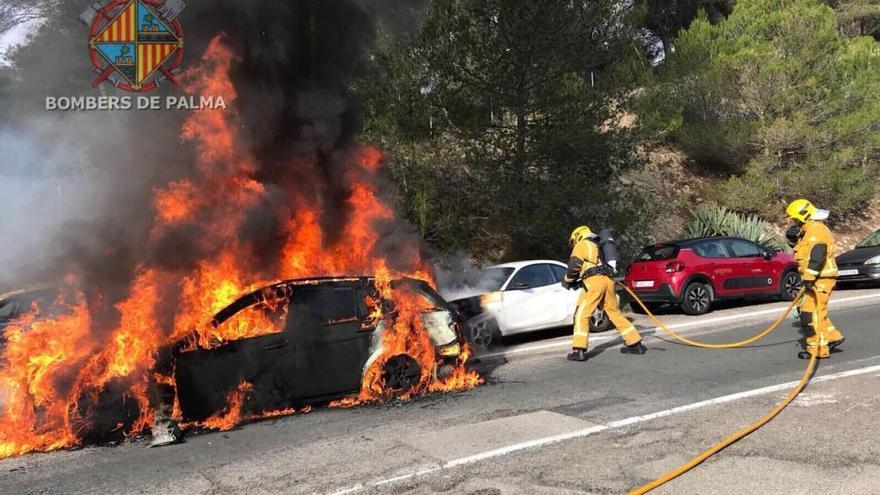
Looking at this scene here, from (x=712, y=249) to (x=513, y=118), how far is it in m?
4.58

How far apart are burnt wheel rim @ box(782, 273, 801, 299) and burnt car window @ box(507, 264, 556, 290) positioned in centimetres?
579

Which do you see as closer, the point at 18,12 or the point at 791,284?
the point at 18,12

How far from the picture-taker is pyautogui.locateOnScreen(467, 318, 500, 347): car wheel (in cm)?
875

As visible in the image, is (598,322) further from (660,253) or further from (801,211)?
(801,211)

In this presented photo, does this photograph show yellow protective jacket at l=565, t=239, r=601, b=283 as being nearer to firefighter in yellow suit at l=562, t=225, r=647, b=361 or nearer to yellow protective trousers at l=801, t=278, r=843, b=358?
firefighter in yellow suit at l=562, t=225, r=647, b=361

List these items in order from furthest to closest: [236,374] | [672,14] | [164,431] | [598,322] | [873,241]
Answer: [672,14], [873,241], [598,322], [236,374], [164,431]

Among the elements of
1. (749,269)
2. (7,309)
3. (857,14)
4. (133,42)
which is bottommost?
(749,269)

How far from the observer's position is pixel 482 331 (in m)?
8.80

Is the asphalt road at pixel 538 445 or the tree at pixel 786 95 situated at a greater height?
the tree at pixel 786 95

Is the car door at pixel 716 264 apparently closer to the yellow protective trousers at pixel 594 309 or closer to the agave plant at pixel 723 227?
the yellow protective trousers at pixel 594 309

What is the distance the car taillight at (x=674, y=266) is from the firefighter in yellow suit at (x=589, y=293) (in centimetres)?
387

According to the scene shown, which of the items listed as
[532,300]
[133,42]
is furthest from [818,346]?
[133,42]

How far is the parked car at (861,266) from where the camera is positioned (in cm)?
1329

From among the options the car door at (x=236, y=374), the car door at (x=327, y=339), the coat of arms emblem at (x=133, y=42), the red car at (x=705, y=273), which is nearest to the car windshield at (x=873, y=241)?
the red car at (x=705, y=273)
